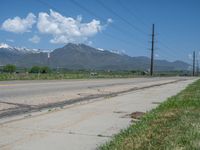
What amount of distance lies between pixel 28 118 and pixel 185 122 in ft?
14.0

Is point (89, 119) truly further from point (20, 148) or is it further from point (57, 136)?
point (20, 148)

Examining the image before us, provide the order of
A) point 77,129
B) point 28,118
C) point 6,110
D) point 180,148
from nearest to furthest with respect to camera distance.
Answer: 1. point 180,148
2. point 77,129
3. point 28,118
4. point 6,110

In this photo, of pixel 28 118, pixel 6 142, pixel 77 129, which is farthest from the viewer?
pixel 28 118

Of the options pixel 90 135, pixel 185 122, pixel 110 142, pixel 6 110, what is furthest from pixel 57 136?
pixel 6 110

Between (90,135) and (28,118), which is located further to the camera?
(28,118)

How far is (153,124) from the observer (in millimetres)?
9922

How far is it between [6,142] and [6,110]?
17.5ft

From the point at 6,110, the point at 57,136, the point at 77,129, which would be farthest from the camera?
the point at 6,110

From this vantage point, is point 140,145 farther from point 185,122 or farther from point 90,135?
point 185,122

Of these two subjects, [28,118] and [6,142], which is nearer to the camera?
[6,142]

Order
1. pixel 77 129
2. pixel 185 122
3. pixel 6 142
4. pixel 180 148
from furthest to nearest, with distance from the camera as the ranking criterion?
pixel 185 122 → pixel 77 129 → pixel 6 142 → pixel 180 148

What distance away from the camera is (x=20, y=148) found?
23.3 ft

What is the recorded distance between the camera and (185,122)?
9.92m

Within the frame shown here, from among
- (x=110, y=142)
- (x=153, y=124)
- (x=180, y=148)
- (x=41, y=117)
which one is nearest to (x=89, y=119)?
(x=41, y=117)
